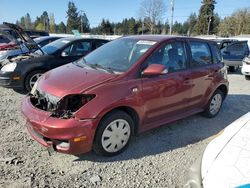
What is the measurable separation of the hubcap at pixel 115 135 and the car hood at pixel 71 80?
0.62 m

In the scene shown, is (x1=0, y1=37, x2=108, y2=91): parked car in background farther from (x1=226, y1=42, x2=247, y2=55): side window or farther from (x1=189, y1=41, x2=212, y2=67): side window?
(x1=226, y1=42, x2=247, y2=55): side window

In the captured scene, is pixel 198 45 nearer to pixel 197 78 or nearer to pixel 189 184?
pixel 197 78

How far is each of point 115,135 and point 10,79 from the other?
421 centimetres

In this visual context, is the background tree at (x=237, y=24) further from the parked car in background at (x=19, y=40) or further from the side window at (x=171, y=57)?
the side window at (x=171, y=57)

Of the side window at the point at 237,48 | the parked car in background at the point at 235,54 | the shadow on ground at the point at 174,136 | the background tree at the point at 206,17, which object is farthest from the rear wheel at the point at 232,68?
the background tree at the point at 206,17

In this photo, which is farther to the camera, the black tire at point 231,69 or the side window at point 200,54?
the black tire at point 231,69

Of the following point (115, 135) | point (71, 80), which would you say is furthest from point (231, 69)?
point (71, 80)

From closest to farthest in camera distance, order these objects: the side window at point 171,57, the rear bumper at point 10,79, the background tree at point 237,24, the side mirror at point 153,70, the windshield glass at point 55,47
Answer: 1. the side mirror at point 153,70
2. the side window at point 171,57
3. the rear bumper at point 10,79
4. the windshield glass at point 55,47
5. the background tree at point 237,24

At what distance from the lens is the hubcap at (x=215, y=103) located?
559 cm

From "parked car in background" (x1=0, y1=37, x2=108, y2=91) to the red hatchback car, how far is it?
113 inches

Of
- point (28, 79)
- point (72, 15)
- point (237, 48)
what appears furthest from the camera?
point (72, 15)

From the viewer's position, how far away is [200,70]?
496cm

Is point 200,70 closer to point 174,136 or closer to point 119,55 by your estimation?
point 174,136

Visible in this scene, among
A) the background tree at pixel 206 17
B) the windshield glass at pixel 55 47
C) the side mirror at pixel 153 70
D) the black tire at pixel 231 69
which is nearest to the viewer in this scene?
the side mirror at pixel 153 70
